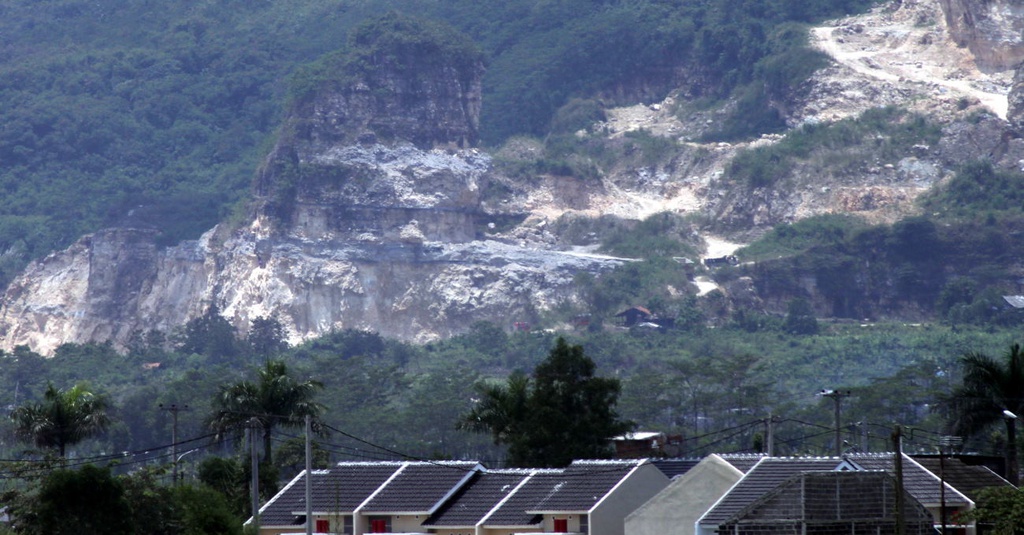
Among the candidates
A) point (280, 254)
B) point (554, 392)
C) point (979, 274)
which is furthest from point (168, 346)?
point (554, 392)

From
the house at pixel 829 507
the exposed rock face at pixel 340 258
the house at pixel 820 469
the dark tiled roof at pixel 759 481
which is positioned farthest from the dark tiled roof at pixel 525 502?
the exposed rock face at pixel 340 258

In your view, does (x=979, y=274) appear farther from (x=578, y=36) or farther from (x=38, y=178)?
(x=38, y=178)

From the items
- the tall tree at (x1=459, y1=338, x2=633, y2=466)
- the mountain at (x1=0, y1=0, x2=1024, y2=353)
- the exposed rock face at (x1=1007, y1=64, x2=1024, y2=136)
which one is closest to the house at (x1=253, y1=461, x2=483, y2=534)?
the tall tree at (x1=459, y1=338, x2=633, y2=466)

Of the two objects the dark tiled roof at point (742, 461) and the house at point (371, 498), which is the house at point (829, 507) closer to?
the dark tiled roof at point (742, 461)

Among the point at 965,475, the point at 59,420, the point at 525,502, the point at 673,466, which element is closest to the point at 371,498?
the point at 525,502

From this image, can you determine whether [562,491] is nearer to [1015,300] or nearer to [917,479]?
[917,479]

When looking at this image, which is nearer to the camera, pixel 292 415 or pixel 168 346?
pixel 292 415
